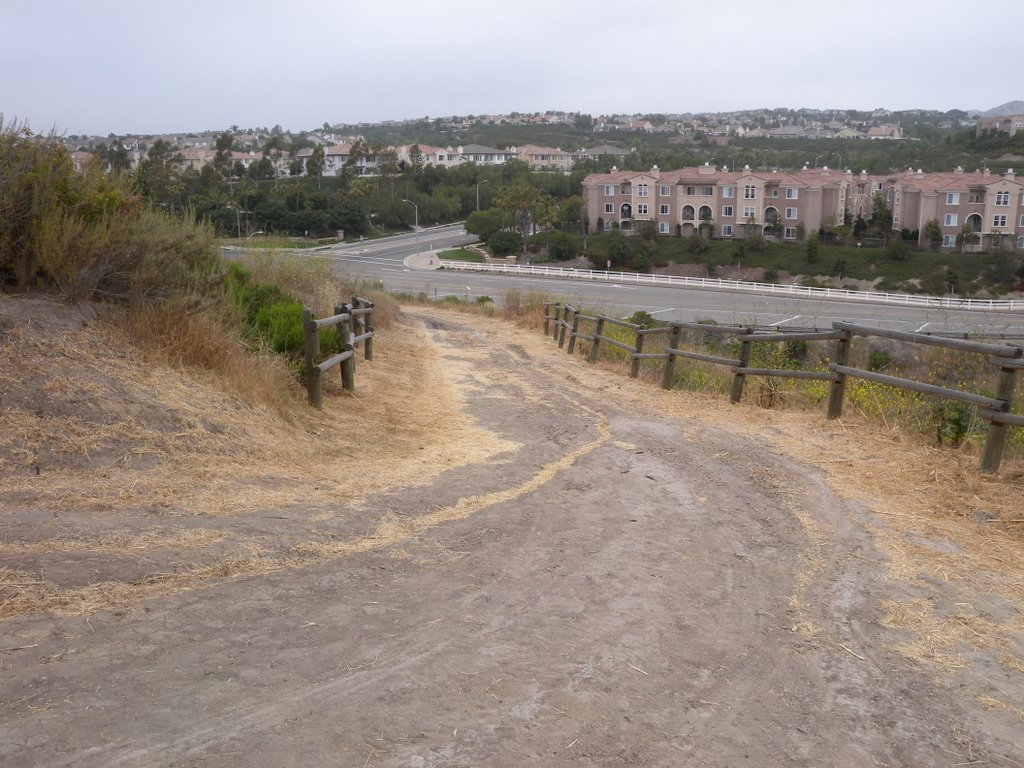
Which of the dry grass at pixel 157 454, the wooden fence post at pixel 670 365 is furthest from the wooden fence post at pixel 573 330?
the dry grass at pixel 157 454

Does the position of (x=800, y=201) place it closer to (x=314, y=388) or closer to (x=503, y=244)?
(x=503, y=244)

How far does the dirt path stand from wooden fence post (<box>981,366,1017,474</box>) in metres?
1.81

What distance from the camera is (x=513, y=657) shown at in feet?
15.0

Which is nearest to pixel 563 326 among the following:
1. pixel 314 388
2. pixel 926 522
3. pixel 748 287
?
pixel 314 388

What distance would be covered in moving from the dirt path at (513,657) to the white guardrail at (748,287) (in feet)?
137

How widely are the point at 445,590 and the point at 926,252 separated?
8227 centimetres

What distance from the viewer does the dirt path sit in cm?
379

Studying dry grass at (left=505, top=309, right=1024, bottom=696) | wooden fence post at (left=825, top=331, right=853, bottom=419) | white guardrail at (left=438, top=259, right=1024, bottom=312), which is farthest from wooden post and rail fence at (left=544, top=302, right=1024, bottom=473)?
white guardrail at (left=438, top=259, right=1024, bottom=312)

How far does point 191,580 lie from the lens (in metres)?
5.15

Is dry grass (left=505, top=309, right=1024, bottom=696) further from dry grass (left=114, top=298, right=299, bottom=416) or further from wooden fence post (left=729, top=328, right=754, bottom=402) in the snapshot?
dry grass (left=114, top=298, right=299, bottom=416)

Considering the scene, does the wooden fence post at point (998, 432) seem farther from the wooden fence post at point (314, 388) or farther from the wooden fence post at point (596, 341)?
the wooden fence post at point (596, 341)

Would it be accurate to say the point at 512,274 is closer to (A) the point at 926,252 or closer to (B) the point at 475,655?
(A) the point at 926,252

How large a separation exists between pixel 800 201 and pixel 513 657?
91.3 meters

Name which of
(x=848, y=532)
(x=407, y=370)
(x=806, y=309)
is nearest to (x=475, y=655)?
(x=848, y=532)
